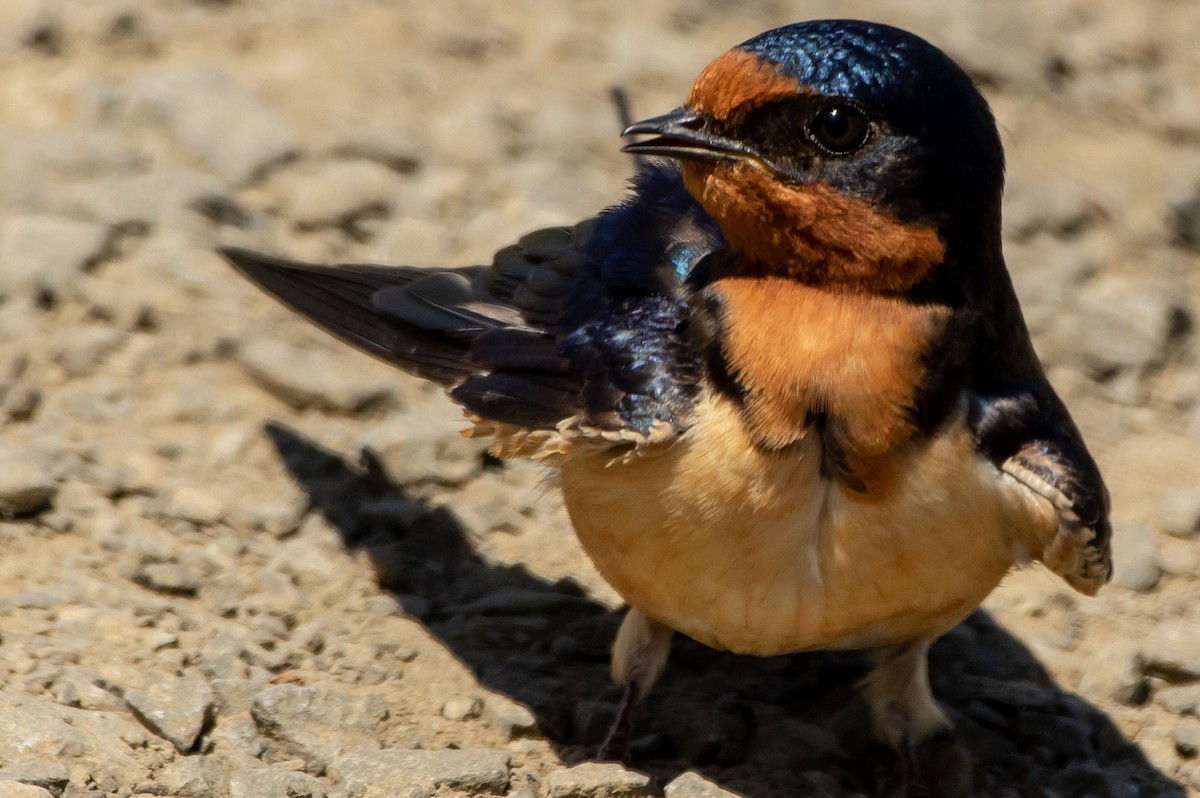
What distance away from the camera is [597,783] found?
144 inches

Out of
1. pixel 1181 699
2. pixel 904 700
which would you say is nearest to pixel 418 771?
pixel 904 700

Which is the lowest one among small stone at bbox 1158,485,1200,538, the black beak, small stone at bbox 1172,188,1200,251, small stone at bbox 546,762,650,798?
small stone at bbox 546,762,650,798

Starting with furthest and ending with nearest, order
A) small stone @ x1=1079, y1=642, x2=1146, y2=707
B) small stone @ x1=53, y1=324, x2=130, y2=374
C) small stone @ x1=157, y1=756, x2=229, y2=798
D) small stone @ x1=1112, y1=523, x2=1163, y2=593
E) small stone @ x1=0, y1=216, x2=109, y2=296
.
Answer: small stone @ x1=0, y1=216, x2=109, y2=296 → small stone @ x1=53, y1=324, x2=130, y2=374 → small stone @ x1=1112, y1=523, x2=1163, y2=593 → small stone @ x1=1079, y1=642, x2=1146, y2=707 → small stone @ x1=157, y1=756, x2=229, y2=798

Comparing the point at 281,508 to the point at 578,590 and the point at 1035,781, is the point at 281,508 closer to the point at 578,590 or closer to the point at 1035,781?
the point at 578,590

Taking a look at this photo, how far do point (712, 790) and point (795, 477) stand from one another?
→ 0.68m

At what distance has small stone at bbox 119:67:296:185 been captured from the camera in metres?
5.73

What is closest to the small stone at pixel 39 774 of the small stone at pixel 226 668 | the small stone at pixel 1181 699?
the small stone at pixel 226 668

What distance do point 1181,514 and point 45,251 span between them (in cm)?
330

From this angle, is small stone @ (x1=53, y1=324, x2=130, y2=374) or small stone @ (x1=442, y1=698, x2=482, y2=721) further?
small stone @ (x1=53, y1=324, x2=130, y2=374)

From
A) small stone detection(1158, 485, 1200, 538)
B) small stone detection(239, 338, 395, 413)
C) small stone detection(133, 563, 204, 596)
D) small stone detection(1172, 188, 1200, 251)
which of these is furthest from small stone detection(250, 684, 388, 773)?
small stone detection(1172, 188, 1200, 251)

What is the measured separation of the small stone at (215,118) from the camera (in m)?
5.73

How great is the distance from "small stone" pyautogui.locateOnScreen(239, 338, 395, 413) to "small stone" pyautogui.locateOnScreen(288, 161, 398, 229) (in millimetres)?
653

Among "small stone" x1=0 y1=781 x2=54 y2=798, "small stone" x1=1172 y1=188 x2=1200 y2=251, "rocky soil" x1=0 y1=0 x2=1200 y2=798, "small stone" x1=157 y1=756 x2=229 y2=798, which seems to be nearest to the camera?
"small stone" x1=0 y1=781 x2=54 y2=798

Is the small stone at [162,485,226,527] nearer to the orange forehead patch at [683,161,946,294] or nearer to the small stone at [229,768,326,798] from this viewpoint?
the small stone at [229,768,326,798]
